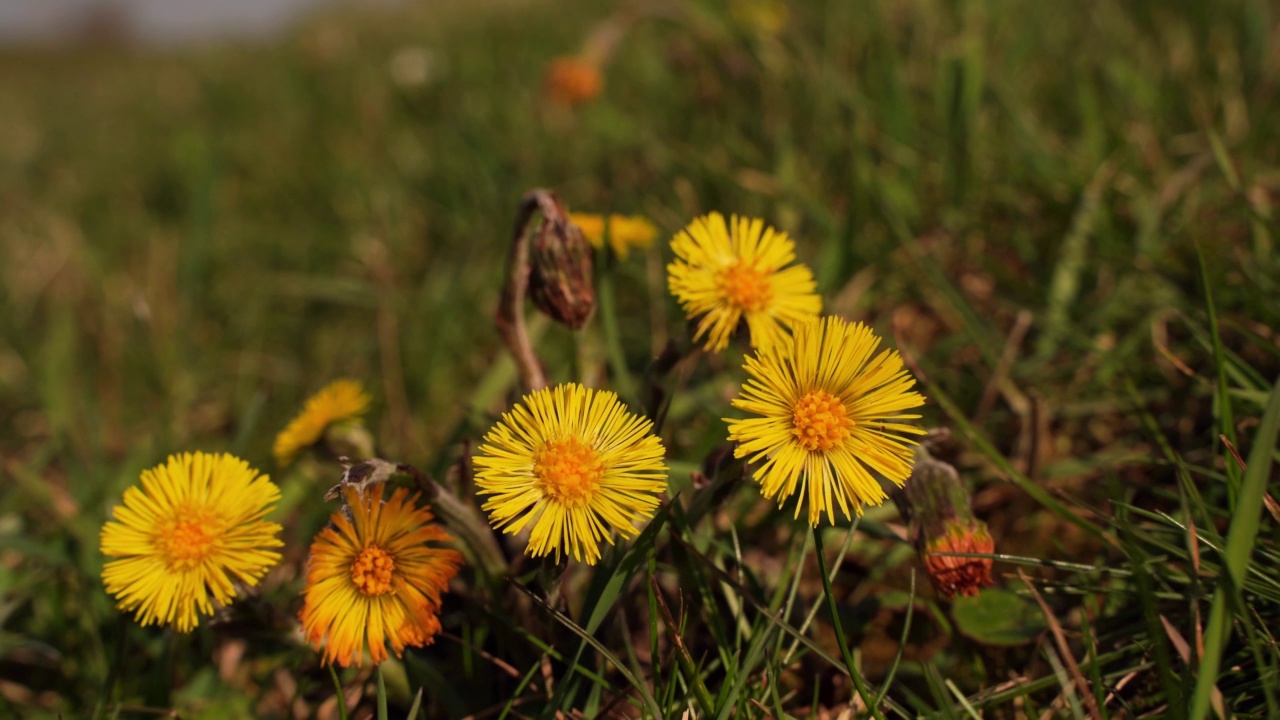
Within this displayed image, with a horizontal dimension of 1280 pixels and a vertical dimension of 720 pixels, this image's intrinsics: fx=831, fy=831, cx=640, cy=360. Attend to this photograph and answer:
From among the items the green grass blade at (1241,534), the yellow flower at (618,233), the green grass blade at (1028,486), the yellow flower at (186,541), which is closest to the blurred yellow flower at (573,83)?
the yellow flower at (618,233)

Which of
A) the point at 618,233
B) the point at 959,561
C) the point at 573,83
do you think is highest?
the point at 573,83

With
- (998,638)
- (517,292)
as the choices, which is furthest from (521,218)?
(998,638)

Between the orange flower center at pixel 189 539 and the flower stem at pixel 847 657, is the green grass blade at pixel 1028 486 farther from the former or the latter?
the orange flower center at pixel 189 539

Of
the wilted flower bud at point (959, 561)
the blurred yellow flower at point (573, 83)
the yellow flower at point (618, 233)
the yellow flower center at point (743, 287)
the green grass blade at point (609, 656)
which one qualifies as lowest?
the green grass blade at point (609, 656)

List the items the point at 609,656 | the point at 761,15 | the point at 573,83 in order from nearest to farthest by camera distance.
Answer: the point at 609,656, the point at 573,83, the point at 761,15

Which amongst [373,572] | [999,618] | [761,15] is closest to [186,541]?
[373,572]

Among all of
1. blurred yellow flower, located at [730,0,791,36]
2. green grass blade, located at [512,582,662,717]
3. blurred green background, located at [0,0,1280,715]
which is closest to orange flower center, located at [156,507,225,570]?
green grass blade, located at [512,582,662,717]

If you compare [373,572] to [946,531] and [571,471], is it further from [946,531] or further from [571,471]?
[946,531]
